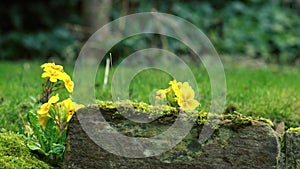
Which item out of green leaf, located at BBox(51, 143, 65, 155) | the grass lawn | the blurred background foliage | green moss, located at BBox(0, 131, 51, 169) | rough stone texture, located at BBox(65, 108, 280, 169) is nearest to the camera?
rough stone texture, located at BBox(65, 108, 280, 169)

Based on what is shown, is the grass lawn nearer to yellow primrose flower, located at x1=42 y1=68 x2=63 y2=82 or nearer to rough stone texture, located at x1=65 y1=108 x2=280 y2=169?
yellow primrose flower, located at x1=42 y1=68 x2=63 y2=82

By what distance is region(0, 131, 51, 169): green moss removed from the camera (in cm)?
266

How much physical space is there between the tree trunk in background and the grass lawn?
2.42m

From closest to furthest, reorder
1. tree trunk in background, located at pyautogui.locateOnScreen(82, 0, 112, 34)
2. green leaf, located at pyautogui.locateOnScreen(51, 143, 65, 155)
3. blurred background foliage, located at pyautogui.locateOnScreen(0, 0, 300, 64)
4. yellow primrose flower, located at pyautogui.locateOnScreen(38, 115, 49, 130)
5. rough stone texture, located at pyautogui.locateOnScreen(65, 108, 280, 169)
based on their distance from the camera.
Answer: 1. rough stone texture, located at pyautogui.locateOnScreen(65, 108, 280, 169)
2. green leaf, located at pyautogui.locateOnScreen(51, 143, 65, 155)
3. yellow primrose flower, located at pyautogui.locateOnScreen(38, 115, 49, 130)
4. tree trunk in background, located at pyautogui.locateOnScreen(82, 0, 112, 34)
5. blurred background foliage, located at pyautogui.locateOnScreen(0, 0, 300, 64)

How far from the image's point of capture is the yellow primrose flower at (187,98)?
2.85 metres

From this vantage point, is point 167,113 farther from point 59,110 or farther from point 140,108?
point 59,110

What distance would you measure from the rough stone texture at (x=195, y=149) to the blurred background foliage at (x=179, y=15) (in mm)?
6114

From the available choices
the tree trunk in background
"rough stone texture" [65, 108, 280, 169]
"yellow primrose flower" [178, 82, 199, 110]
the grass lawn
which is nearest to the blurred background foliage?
the tree trunk in background

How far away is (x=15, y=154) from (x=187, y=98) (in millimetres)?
963

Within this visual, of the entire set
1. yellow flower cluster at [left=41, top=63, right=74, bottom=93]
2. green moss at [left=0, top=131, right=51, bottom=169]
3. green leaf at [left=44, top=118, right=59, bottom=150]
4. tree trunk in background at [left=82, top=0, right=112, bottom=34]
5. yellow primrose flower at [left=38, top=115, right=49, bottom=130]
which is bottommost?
green moss at [left=0, top=131, right=51, bottom=169]

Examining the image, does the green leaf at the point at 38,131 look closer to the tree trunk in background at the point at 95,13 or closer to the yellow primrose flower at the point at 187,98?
the yellow primrose flower at the point at 187,98

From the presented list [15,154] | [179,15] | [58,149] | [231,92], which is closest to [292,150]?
[58,149]

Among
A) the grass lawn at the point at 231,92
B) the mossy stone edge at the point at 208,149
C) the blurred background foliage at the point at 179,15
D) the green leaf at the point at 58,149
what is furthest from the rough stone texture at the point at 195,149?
the blurred background foliage at the point at 179,15

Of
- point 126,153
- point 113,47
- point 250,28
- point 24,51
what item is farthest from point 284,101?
point 24,51
